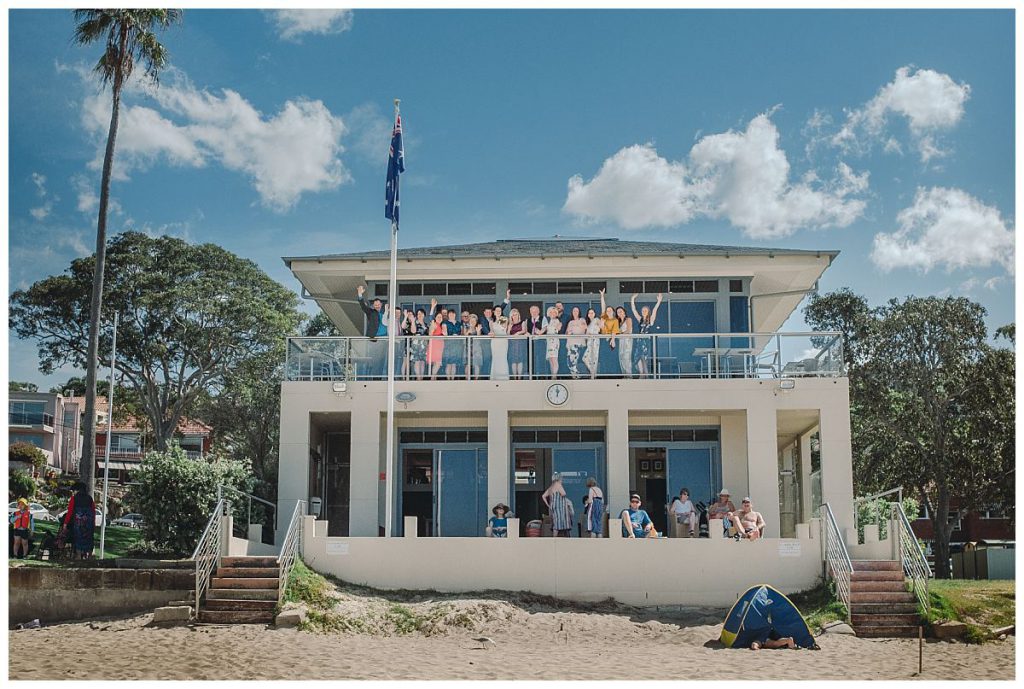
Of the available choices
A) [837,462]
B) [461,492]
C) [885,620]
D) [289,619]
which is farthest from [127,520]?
[885,620]

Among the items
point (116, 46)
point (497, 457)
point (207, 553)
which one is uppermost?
point (116, 46)

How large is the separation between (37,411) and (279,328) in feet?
94.3

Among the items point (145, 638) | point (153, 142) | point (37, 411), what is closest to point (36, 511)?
point (153, 142)

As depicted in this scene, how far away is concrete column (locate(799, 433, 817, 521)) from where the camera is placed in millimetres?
24516

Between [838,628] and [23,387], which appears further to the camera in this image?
[23,387]

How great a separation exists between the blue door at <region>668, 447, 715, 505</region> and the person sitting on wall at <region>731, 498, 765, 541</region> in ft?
10.6

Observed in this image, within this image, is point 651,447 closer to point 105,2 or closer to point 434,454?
point 434,454

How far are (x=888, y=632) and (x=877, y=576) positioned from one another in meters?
1.11

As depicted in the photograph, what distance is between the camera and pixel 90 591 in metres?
17.9

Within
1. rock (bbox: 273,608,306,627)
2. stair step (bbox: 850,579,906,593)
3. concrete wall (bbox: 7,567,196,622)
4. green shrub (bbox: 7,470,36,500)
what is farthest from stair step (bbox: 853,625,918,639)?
green shrub (bbox: 7,470,36,500)

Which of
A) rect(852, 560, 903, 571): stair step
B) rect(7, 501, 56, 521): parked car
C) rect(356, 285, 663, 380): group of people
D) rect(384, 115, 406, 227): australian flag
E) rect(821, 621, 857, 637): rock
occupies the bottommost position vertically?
rect(821, 621, 857, 637): rock

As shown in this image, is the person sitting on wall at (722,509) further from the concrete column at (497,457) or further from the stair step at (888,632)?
the concrete column at (497,457)

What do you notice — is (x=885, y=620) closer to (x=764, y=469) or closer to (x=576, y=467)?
(x=764, y=469)

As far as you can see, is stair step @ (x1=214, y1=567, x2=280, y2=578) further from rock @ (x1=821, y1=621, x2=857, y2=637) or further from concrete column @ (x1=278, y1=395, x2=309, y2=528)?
rock @ (x1=821, y1=621, x2=857, y2=637)
